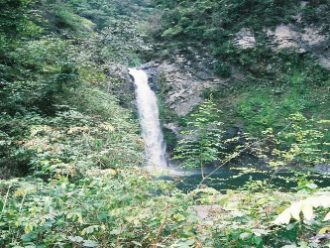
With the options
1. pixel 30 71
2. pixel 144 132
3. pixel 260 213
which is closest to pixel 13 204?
pixel 260 213

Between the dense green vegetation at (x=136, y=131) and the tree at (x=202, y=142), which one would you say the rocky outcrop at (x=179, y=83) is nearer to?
the dense green vegetation at (x=136, y=131)

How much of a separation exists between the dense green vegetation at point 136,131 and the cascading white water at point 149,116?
2.74 ft

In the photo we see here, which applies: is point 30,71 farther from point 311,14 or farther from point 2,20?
point 311,14

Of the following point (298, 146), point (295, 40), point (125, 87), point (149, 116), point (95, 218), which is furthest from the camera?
point (295, 40)

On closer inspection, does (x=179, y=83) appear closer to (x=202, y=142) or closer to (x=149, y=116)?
(x=149, y=116)

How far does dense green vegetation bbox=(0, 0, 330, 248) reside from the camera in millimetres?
2855

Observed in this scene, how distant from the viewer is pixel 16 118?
673 cm

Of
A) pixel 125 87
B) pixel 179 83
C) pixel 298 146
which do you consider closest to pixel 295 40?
pixel 179 83

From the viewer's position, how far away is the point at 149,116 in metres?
18.9

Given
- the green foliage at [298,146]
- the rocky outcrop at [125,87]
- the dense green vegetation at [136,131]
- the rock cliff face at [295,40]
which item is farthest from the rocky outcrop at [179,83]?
the green foliage at [298,146]

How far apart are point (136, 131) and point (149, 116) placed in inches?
339

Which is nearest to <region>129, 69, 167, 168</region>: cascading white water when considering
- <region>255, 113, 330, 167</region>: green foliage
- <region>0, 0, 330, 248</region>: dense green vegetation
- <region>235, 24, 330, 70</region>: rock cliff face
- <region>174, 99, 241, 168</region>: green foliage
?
<region>0, 0, 330, 248</region>: dense green vegetation

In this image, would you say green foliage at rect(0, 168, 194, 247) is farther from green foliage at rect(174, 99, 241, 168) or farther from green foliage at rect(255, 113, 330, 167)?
green foliage at rect(255, 113, 330, 167)

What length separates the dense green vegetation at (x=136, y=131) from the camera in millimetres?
2855
